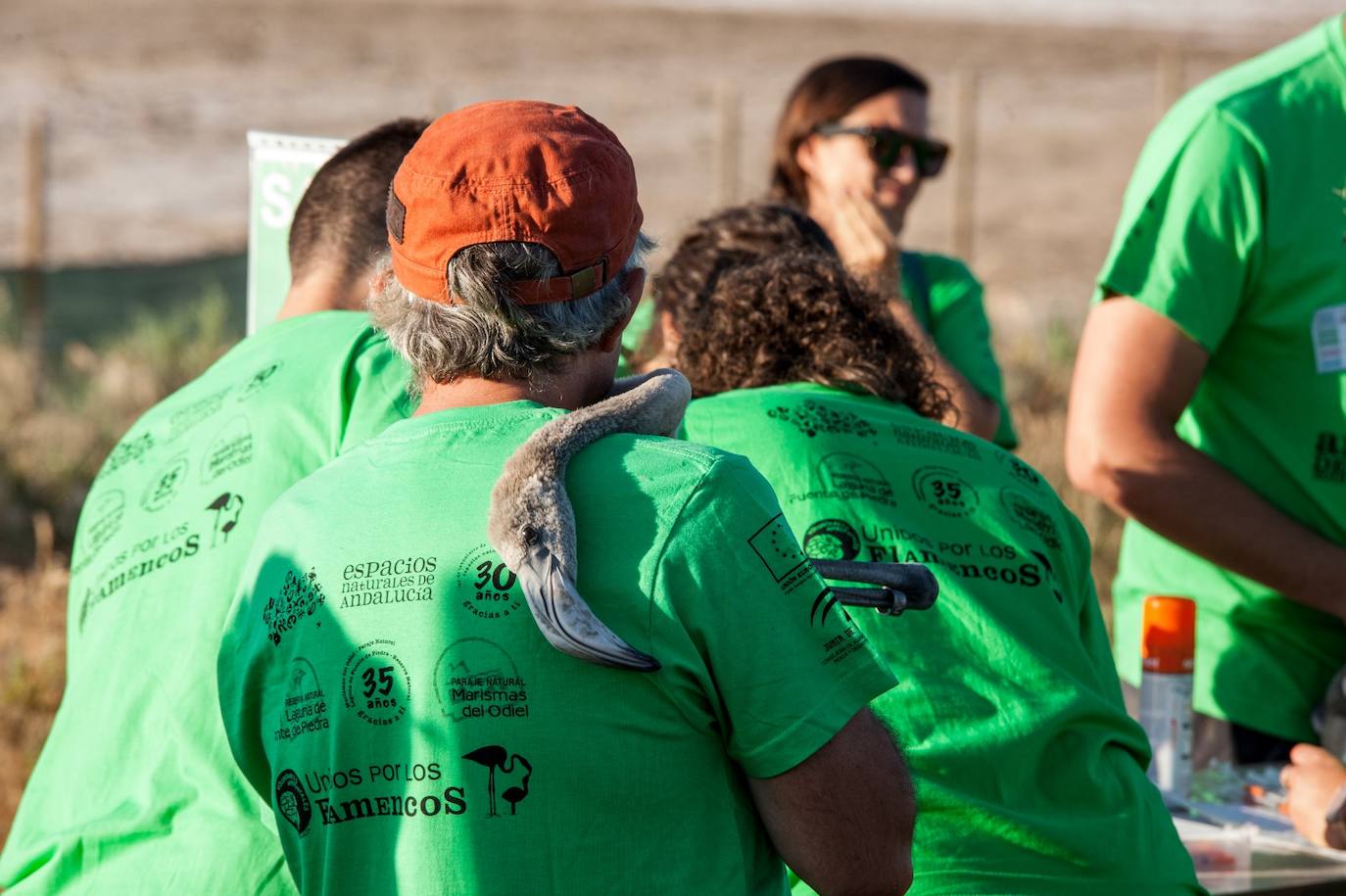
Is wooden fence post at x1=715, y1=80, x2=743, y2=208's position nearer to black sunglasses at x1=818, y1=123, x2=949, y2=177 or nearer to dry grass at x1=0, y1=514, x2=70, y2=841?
dry grass at x1=0, y1=514, x2=70, y2=841

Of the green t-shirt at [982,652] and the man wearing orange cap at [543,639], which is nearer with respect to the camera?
the man wearing orange cap at [543,639]

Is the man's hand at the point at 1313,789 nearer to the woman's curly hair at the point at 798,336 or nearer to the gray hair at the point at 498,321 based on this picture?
the woman's curly hair at the point at 798,336

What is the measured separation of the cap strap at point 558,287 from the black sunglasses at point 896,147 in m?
2.77

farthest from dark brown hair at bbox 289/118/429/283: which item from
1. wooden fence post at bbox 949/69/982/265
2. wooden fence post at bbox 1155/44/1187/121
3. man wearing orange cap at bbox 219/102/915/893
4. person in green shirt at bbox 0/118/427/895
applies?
wooden fence post at bbox 1155/44/1187/121

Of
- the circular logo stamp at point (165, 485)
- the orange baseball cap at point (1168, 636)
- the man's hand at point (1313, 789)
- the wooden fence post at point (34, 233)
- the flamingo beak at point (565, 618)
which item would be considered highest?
the wooden fence post at point (34, 233)

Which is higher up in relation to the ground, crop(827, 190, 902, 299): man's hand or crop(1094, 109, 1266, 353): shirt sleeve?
crop(827, 190, 902, 299): man's hand

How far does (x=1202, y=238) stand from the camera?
9.73 feet

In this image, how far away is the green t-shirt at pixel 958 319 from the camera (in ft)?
13.3

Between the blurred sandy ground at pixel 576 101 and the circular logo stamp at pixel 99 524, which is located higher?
the blurred sandy ground at pixel 576 101

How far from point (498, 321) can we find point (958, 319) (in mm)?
2517

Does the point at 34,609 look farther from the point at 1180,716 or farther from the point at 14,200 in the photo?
the point at 14,200

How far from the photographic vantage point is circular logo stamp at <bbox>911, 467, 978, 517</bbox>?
7.66 ft

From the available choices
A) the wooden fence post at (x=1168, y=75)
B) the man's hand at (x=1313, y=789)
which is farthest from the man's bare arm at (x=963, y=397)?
the wooden fence post at (x=1168, y=75)

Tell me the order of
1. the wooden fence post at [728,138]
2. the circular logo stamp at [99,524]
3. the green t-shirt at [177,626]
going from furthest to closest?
1. the wooden fence post at [728,138]
2. the circular logo stamp at [99,524]
3. the green t-shirt at [177,626]
